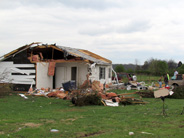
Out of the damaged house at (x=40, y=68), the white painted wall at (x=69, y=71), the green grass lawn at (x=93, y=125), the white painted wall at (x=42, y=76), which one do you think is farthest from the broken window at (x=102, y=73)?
the green grass lawn at (x=93, y=125)

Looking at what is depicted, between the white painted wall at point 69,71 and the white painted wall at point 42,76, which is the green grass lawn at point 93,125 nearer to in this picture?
the white painted wall at point 42,76

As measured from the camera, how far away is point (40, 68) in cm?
2002

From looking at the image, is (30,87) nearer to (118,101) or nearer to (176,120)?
(118,101)

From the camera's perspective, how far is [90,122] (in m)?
8.07

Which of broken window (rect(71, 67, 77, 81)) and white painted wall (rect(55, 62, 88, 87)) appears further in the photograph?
broken window (rect(71, 67, 77, 81))

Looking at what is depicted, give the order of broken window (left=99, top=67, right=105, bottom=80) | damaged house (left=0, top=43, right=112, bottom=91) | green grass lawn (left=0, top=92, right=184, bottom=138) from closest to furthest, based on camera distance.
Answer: green grass lawn (left=0, top=92, right=184, bottom=138) → damaged house (left=0, top=43, right=112, bottom=91) → broken window (left=99, top=67, right=105, bottom=80)

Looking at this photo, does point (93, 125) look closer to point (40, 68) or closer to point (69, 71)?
point (40, 68)

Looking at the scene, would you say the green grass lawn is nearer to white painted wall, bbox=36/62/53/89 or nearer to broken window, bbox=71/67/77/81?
white painted wall, bbox=36/62/53/89

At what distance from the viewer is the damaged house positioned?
19.8m

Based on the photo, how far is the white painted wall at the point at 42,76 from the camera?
19.8 m

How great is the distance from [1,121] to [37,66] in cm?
1197

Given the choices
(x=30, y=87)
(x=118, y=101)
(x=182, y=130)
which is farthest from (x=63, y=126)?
(x=30, y=87)

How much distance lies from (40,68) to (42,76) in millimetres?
731

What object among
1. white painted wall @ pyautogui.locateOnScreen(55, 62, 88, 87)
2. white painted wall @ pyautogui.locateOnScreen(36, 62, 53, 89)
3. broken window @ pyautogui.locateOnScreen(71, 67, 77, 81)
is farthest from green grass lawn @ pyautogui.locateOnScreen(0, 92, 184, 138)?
broken window @ pyautogui.locateOnScreen(71, 67, 77, 81)
